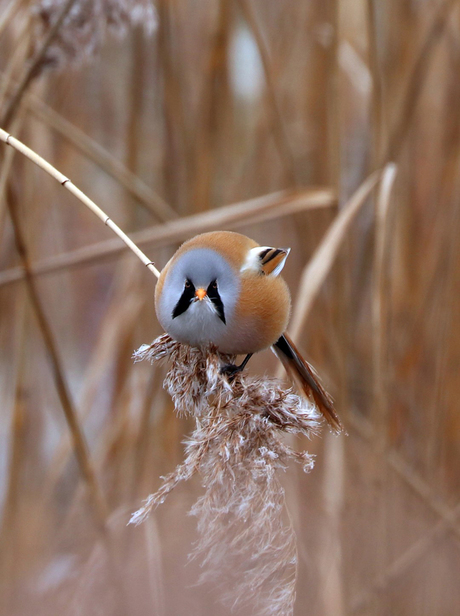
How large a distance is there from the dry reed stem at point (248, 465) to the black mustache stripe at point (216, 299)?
128 millimetres

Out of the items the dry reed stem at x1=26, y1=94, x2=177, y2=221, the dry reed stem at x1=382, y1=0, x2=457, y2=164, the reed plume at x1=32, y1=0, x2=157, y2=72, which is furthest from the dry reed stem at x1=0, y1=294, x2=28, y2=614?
the dry reed stem at x1=382, y1=0, x2=457, y2=164

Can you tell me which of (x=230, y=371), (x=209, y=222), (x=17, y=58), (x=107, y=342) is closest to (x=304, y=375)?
(x=230, y=371)

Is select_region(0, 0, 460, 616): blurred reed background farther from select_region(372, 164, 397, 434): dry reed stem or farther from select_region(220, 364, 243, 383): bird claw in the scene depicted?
select_region(220, 364, 243, 383): bird claw

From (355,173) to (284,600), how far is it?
1.71m

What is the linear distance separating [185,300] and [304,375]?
0.38 metres

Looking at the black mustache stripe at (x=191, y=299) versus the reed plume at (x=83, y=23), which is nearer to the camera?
the black mustache stripe at (x=191, y=299)

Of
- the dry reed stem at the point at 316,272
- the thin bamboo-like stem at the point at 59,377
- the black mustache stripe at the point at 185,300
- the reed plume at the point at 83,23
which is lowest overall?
the black mustache stripe at the point at 185,300

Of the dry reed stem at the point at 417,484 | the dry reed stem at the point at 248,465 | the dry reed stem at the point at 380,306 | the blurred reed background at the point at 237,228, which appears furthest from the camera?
the dry reed stem at the point at 417,484

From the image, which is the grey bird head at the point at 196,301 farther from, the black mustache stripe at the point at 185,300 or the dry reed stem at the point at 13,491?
the dry reed stem at the point at 13,491

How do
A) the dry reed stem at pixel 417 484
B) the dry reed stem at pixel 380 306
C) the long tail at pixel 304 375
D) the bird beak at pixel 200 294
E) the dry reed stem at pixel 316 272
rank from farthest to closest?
the dry reed stem at pixel 417 484
the dry reed stem at pixel 380 306
the dry reed stem at pixel 316 272
the long tail at pixel 304 375
the bird beak at pixel 200 294

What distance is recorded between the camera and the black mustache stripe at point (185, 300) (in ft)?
3.78

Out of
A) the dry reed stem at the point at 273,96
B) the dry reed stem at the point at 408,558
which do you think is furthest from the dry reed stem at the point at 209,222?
the dry reed stem at the point at 408,558

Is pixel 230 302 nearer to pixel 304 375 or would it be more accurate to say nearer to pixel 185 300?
pixel 185 300

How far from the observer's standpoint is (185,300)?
117cm
